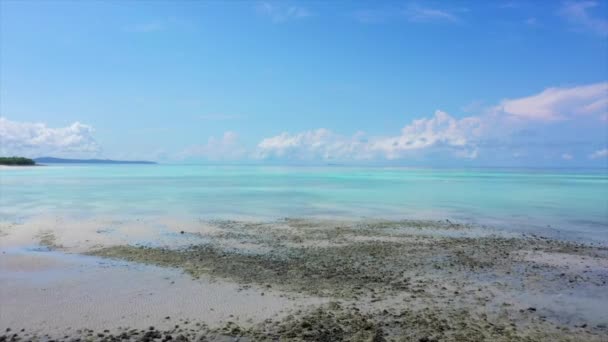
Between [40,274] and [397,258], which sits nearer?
[40,274]

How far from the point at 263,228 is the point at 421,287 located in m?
10.9

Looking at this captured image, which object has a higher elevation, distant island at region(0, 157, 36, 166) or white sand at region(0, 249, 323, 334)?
distant island at region(0, 157, 36, 166)

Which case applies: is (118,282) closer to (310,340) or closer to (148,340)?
(148,340)

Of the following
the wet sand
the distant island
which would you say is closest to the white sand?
the wet sand

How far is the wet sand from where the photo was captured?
27.8 feet

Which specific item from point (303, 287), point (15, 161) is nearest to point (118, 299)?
point (303, 287)

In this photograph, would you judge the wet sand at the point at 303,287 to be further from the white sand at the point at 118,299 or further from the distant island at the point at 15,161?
the distant island at the point at 15,161

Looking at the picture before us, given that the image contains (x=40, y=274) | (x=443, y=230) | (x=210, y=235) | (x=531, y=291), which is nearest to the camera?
(x=531, y=291)

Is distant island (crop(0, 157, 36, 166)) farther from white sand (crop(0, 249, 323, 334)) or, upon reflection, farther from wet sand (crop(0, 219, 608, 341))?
white sand (crop(0, 249, 323, 334))

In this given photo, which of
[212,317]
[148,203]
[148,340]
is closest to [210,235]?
[212,317]

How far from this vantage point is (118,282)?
11648 mm

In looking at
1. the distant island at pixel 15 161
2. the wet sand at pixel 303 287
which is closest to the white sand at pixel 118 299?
the wet sand at pixel 303 287

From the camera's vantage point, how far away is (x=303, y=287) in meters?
11.1

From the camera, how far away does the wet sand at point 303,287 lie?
8.47 metres
